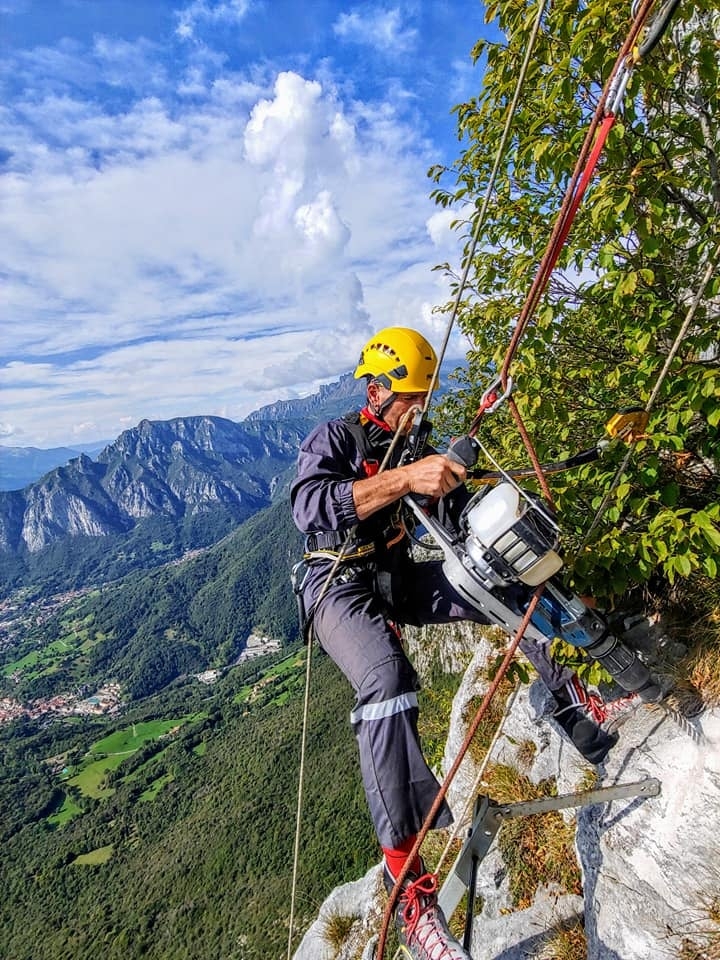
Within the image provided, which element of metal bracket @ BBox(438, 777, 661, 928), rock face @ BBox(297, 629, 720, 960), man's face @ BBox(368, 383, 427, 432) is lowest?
rock face @ BBox(297, 629, 720, 960)

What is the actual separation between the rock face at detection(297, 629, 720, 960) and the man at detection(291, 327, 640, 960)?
21.4 inches

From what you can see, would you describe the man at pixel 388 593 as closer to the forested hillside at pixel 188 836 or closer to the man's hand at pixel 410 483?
the man's hand at pixel 410 483


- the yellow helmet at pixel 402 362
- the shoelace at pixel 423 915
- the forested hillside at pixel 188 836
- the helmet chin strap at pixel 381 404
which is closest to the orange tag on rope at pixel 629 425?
the yellow helmet at pixel 402 362

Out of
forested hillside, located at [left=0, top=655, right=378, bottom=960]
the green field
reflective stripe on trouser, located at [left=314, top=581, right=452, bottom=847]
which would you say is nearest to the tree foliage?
reflective stripe on trouser, located at [left=314, top=581, right=452, bottom=847]

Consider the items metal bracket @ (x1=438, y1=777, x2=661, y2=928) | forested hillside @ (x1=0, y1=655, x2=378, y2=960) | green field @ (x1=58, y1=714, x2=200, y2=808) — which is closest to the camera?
metal bracket @ (x1=438, y1=777, x2=661, y2=928)

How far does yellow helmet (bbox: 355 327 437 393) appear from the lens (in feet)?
16.4

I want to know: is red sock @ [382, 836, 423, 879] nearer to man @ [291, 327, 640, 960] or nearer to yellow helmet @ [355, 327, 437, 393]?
man @ [291, 327, 640, 960]

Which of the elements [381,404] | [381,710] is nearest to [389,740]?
[381,710]

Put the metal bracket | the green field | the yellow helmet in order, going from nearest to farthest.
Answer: the metal bracket < the yellow helmet < the green field

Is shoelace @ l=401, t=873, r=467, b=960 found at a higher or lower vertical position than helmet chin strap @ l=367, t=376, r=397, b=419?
lower

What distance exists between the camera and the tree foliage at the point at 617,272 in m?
3.39

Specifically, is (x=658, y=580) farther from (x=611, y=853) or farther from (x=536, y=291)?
(x=536, y=291)

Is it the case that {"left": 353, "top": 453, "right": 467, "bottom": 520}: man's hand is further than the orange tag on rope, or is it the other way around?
{"left": 353, "top": 453, "right": 467, "bottom": 520}: man's hand

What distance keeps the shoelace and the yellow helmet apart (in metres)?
3.87
